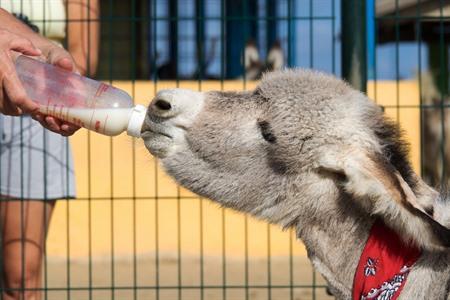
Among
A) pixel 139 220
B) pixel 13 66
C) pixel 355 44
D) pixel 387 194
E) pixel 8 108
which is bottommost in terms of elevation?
pixel 139 220


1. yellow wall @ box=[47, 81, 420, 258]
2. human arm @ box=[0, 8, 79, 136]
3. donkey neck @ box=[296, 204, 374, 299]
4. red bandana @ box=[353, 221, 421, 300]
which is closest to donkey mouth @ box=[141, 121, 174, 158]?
human arm @ box=[0, 8, 79, 136]

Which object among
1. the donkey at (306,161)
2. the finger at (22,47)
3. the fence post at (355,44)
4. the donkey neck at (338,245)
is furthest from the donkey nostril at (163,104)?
the fence post at (355,44)

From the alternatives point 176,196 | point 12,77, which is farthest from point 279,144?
point 176,196

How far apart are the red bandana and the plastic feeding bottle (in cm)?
87

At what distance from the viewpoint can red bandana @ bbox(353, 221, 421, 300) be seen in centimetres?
314

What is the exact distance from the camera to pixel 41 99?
347cm

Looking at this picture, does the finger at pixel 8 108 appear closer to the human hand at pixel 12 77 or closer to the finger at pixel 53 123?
the human hand at pixel 12 77

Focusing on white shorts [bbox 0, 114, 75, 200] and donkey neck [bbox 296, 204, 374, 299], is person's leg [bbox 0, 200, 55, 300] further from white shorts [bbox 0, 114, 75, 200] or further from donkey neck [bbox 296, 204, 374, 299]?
donkey neck [bbox 296, 204, 374, 299]

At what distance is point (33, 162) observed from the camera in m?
5.21

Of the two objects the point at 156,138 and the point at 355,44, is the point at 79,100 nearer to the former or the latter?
the point at 156,138

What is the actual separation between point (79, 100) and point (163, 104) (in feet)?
1.01

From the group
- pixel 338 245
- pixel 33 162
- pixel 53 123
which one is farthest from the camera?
pixel 33 162

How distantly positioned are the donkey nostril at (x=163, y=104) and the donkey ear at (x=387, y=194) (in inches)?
22.1

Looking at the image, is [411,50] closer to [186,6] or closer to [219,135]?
[186,6]
